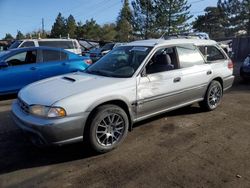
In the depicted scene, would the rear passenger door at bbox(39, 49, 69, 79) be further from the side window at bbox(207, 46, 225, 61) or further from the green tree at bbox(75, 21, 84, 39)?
the green tree at bbox(75, 21, 84, 39)

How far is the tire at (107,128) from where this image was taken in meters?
4.08

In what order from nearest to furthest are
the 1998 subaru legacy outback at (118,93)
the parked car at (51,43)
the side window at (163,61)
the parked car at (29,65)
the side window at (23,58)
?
1. the 1998 subaru legacy outback at (118,93)
2. the side window at (163,61)
3. the parked car at (29,65)
4. the side window at (23,58)
5. the parked car at (51,43)

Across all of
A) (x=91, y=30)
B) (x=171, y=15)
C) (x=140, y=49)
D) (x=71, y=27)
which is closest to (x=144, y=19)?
(x=171, y=15)

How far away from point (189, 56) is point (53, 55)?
14.5 ft

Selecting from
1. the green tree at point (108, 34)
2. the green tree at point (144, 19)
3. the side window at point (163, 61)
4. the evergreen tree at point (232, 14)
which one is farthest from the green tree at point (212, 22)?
the side window at point (163, 61)

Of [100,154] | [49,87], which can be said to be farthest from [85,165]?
[49,87]

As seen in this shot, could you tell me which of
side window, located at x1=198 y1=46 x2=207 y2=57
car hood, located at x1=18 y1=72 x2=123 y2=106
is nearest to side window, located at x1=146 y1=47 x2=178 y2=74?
car hood, located at x1=18 y1=72 x2=123 y2=106

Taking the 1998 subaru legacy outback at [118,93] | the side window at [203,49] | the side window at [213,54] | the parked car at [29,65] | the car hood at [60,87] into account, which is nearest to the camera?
the 1998 subaru legacy outback at [118,93]

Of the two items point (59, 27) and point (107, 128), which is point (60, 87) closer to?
point (107, 128)

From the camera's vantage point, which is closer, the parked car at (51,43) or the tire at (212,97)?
the tire at (212,97)

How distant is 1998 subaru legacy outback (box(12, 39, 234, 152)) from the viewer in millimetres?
3855

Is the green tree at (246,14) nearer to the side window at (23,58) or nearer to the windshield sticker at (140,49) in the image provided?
the side window at (23,58)

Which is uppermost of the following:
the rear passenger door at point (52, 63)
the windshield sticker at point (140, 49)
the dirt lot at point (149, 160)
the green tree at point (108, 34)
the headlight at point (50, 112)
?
the green tree at point (108, 34)

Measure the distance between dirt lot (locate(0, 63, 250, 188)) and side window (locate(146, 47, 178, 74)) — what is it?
1098mm
